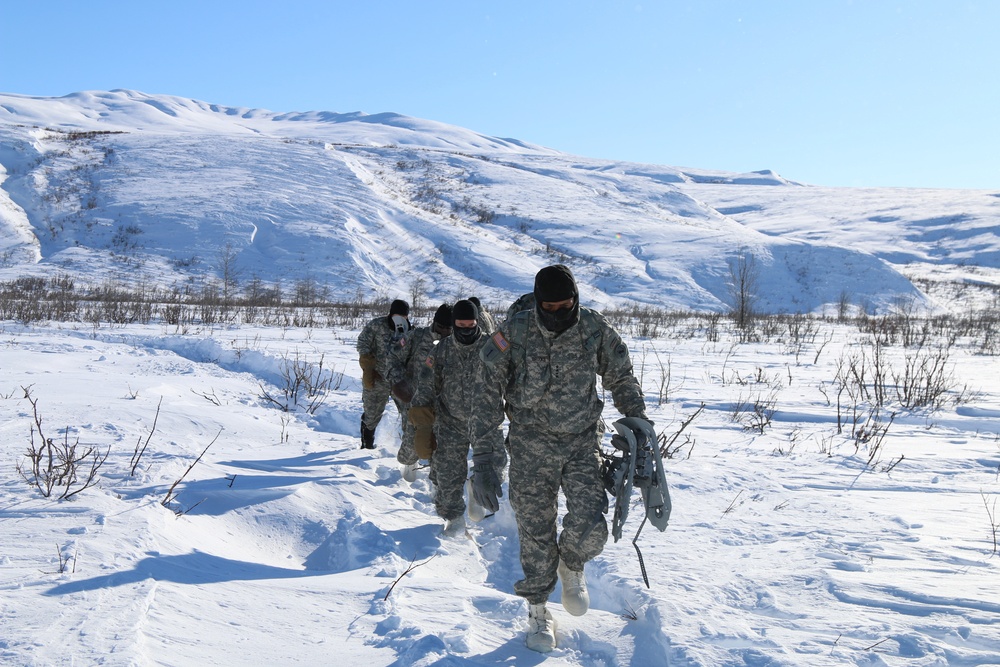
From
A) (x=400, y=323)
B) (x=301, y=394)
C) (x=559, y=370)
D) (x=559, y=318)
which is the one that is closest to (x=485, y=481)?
(x=559, y=370)

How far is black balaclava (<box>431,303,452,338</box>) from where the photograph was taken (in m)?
5.02

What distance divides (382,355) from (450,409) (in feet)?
4.66

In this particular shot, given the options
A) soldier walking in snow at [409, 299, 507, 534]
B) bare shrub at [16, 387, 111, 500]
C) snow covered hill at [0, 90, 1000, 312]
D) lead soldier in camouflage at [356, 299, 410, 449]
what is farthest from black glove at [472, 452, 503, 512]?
snow covered hill at [0, 90, 1000, 312]

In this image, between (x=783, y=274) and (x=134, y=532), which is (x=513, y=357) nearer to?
(x=134, y=532)

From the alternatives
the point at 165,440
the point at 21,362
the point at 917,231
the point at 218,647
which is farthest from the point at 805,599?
the point at 917,231

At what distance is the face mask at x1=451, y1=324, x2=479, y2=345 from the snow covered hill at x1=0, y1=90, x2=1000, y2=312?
70.9ft

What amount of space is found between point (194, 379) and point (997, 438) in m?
9.35

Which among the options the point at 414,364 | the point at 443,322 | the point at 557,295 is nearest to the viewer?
the point at 557,295

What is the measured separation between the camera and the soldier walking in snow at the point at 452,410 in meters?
4.41

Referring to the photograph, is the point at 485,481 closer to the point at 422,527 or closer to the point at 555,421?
the point at 555,421

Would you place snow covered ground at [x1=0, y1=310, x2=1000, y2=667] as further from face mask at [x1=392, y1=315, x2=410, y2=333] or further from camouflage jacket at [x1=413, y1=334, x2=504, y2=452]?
face mask at [x1=392, y1=315, x2=410, y2=333]

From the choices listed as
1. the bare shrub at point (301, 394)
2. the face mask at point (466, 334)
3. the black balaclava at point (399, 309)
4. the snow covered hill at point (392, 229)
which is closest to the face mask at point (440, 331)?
the face mask at point (466, 334)

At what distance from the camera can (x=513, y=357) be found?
9.86 feet

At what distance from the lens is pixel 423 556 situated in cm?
388
